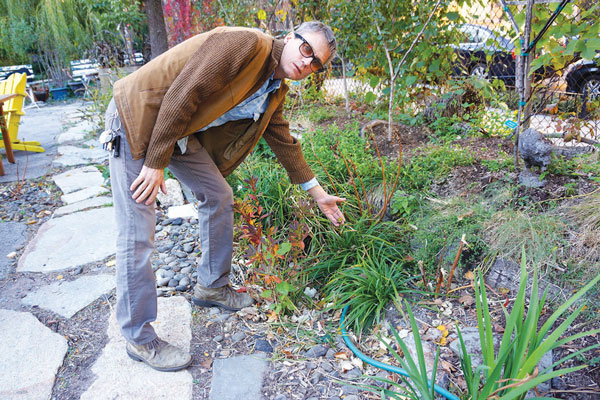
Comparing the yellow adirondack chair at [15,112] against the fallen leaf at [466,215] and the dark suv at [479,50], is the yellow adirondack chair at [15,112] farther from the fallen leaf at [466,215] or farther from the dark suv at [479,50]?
the fallen leaf at [466,215]

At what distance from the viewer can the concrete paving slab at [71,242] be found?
288 centimetres

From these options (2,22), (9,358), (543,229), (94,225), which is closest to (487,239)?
(543,229)

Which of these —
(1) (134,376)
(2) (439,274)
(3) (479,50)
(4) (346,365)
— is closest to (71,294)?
(1) (134,376)

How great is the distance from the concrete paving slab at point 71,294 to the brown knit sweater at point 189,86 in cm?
118

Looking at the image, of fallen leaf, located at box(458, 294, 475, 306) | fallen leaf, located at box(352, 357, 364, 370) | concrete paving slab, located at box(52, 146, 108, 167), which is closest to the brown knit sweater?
fallen leaf, located at box(352, 357, 364, 370)

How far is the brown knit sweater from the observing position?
5.26ft

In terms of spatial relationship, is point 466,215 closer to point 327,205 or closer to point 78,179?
point 327,205

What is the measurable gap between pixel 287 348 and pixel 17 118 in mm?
5519

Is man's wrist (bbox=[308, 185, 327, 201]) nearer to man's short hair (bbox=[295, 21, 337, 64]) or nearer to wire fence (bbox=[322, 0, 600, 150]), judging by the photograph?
man's short hair (bbox=[295, 21, 337, 64])

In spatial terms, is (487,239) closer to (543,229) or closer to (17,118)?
(543,229)

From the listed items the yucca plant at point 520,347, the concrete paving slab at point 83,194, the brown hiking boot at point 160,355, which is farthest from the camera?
the concrete paving slab at point 83,194

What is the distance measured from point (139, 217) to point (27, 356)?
91cm

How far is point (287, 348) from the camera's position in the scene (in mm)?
2037

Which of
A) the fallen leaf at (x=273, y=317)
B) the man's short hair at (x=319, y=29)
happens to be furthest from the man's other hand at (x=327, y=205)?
the man's short hair at (x=319, y=29)
